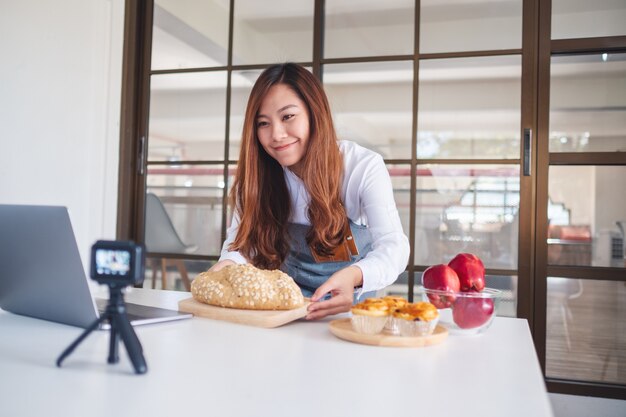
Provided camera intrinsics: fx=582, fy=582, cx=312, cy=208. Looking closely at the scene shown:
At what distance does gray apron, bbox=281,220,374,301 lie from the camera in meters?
1.85

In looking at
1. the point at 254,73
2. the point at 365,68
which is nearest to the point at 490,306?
the point at 365,68

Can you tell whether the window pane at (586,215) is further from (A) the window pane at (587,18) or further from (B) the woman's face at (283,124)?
(B) the woman's face at (283,124)

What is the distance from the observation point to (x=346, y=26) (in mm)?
3111

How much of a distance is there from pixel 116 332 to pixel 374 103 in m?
2.43

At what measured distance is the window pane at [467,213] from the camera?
2814 millimetres

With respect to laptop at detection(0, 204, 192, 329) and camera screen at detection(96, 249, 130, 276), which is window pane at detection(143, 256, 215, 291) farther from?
camera screen at detection(96, 249, 130, 276)

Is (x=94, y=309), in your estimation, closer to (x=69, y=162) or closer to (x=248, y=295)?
(x=248, y=295)

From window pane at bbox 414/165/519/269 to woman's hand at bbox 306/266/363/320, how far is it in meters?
1.56

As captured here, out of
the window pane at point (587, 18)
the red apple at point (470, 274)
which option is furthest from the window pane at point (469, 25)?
the red apple at point (470, 274)

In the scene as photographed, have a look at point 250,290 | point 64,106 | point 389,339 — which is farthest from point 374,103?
point 389,339

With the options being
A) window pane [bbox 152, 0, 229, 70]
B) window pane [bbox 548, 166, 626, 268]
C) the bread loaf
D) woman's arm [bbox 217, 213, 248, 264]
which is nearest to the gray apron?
woman's arm [bbox 217, 213, 248, 264]

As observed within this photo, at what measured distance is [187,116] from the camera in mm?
3379

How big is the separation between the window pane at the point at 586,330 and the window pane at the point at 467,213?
→ 0.97 ft

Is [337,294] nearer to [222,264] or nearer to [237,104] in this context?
[222,264]
